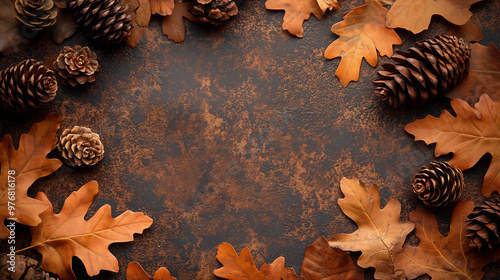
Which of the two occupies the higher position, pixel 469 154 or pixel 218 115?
pixel 218 115

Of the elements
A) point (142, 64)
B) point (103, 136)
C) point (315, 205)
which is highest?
point (142, 64)

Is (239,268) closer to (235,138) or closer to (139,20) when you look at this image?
(235,138)

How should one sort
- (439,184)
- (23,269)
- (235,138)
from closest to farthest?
(23,269)
(439,184)
(235,138)

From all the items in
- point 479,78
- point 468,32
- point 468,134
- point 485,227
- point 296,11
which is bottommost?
point 485,227

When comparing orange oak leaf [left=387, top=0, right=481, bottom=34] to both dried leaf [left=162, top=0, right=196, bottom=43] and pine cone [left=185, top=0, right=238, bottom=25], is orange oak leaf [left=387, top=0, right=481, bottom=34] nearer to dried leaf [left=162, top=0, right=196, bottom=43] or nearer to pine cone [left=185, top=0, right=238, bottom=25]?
pine cone [left=185, top=0, right=238, bottom=25]

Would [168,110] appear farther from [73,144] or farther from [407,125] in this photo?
[407,125]

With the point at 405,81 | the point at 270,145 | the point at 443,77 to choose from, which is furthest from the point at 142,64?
the point at 443,77

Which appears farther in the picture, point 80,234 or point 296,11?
point 296,11

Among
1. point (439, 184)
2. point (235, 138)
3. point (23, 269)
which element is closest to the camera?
point (23, 269)

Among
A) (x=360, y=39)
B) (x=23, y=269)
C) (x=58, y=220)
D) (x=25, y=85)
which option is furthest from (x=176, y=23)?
(x=23, y=269)
